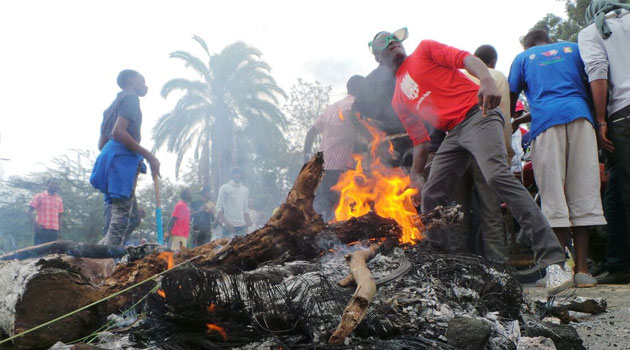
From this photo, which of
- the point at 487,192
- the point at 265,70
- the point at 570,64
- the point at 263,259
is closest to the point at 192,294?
the point at 263,259

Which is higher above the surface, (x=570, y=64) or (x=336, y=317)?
(x=570, y=64)

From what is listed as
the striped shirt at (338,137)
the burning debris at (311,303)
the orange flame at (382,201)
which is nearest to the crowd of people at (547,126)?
the orange flame at (382,201)

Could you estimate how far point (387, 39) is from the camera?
165 inches

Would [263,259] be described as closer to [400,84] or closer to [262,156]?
[400,84]

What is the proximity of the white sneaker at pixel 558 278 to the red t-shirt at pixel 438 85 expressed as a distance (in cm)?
141

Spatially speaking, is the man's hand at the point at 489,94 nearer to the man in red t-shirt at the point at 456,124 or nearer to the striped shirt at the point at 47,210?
the man in red t-shirt at the point at 456,124

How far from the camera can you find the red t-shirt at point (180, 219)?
8.90 m

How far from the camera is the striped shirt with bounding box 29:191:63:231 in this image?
771 centimetres

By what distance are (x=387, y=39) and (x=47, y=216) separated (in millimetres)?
6994

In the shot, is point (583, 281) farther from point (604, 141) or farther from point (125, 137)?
point (125, 137)

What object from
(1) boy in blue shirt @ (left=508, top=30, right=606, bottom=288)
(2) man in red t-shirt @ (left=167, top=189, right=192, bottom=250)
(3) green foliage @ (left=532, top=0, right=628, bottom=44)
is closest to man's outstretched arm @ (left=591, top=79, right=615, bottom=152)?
(1) boy in blue shirt @ (left=508, top=30, right=606, bottom=288)

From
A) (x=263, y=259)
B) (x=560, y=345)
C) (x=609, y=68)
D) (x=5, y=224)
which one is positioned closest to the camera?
(x=560, y=345)

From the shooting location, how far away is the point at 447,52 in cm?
369

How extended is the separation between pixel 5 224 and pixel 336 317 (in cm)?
1447
